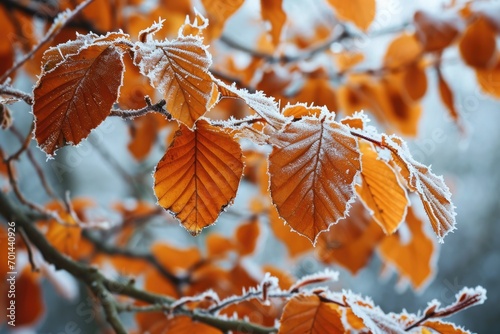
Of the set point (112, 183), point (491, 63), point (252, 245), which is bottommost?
point (252, 245)

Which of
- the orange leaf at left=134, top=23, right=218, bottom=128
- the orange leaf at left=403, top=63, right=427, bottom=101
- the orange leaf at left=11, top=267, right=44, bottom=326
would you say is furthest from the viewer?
the orange leaf at left=11, top=267, right=44, bottom=326

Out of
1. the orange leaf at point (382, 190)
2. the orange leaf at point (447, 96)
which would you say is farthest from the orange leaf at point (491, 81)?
the orange leaf at point (382, 190)

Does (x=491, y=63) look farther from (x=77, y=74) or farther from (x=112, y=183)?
(x=112, y=183)

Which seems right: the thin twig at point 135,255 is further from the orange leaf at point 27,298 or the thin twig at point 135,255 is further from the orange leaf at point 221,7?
the orange leaf at point 221,7

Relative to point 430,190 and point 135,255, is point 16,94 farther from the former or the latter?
point 135,255

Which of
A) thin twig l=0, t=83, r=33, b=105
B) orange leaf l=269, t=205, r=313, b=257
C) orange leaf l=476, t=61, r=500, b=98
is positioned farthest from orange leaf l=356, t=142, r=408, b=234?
orange leaf l=476, t=61, r=500, b=98

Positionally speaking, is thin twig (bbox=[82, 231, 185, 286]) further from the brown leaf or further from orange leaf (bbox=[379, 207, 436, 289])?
the brown leaf

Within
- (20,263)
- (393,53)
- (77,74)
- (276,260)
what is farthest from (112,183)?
(77,74)
